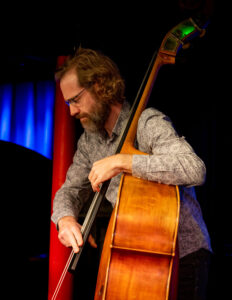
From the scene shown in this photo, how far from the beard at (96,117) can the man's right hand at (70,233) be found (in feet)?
1.74

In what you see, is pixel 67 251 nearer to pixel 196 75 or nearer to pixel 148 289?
pixel 148 289

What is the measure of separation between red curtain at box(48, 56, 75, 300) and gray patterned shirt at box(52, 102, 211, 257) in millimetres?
927

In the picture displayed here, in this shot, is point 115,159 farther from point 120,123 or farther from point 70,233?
point 120,123

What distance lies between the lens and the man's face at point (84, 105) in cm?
175

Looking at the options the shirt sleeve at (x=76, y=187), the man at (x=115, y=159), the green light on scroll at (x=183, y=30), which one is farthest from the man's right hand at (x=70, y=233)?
the green light on scroll at (x=183, y=30)

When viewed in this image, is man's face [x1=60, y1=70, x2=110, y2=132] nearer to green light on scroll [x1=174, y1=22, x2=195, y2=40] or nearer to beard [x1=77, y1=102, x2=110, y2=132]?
beard [x1=77, y1=102, x2=110, y2=132]

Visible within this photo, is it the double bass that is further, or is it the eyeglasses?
the eyeglasses

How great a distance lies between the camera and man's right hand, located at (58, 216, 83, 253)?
1.27 metres

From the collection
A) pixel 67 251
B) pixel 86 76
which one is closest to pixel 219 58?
pixel 86 76

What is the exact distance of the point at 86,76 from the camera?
5.85ft

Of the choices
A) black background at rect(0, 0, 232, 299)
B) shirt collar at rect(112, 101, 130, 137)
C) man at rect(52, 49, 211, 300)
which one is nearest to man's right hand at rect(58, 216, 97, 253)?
man at rect(52, 49, 211, 300)

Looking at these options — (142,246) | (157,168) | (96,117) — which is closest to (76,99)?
(96,117)

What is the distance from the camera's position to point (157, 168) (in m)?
1.21

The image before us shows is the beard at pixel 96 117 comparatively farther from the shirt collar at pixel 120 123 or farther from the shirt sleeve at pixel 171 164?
the shirt sleeve at pixel 171 164
